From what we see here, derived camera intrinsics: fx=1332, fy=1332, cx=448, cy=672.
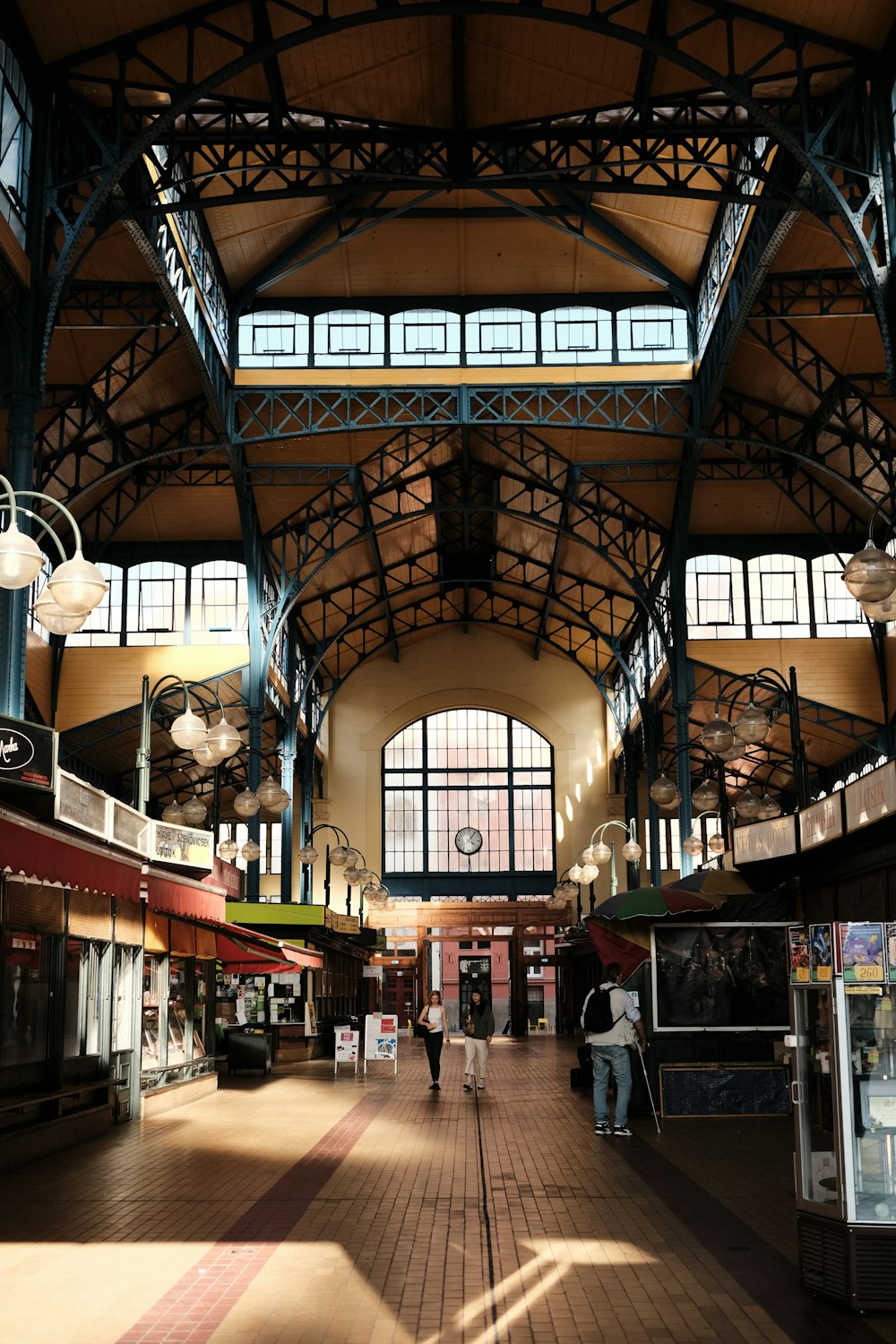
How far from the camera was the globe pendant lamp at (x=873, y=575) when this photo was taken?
35.8 ft

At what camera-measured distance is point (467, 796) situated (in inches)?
1866

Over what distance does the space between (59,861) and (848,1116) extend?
843 centimetres

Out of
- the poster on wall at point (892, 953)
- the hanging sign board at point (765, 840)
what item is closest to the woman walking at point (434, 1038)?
the hanging sign board at point (765, 840)

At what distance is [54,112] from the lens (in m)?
16.5

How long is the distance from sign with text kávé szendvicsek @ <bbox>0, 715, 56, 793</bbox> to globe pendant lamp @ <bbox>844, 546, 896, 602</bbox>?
700 centimetres

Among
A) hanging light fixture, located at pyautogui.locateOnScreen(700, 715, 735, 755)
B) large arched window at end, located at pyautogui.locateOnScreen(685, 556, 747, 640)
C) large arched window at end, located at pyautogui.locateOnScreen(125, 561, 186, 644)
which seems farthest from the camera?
large arched window at end, located at pyautogui.locateOnScreen(685, 556, 747, 640)

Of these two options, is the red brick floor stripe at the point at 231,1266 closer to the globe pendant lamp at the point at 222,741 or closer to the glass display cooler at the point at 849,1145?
the glass display cooler at the point at 849,1145

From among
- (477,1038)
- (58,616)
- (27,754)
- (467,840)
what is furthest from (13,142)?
(467,840)

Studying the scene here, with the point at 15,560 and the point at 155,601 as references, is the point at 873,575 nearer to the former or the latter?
the point at 15,560

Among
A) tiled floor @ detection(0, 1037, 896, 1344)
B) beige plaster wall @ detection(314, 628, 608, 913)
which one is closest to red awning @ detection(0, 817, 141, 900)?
tiled floor @ detection(0, 1037, 896, 1344)

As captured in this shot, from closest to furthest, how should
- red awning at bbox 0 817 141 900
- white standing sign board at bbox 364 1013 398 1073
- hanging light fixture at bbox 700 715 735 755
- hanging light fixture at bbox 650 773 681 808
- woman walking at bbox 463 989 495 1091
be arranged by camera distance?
red awning at bbox 0 817 141 900, hanging light fixture at bbox 700 715 735 755, woman walking at bbox 463 989 495 1091, hanging light fixture at bbox 650 773 681 808, white standing sign board at bbox 364 1013 398 1073

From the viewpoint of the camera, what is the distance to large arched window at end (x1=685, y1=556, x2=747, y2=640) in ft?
110

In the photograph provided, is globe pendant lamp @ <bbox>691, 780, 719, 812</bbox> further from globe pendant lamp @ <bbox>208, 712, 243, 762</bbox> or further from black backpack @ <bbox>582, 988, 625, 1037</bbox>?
globe pendant lamp @ <bbox>208, 712, 243, 762</bbox>

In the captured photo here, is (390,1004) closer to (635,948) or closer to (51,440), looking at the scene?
(51,440)
